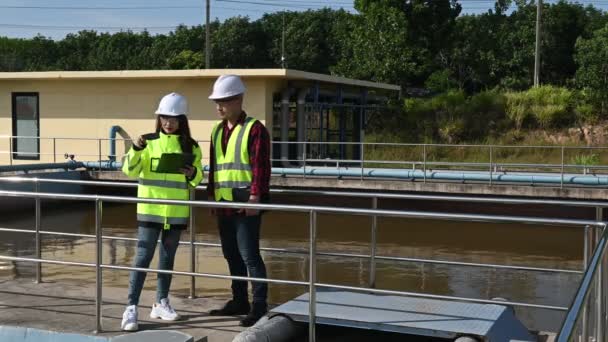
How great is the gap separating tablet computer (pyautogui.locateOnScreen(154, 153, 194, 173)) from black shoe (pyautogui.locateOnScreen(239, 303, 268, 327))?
110 centimetres

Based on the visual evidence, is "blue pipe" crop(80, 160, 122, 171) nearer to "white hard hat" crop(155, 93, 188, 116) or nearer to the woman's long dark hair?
the woman's long dark hair

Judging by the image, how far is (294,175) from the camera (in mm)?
20156

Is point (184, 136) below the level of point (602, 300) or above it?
above

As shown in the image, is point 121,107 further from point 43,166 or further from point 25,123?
point 43,166

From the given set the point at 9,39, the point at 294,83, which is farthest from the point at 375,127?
the point at 9,39

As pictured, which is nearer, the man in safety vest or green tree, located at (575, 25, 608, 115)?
the man in safety vest

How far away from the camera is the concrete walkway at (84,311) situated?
18.1 feet

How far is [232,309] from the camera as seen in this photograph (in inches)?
236

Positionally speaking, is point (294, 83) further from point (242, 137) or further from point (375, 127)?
point (242, 137)

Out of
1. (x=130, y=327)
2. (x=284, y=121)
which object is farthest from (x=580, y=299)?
(x=284, y=121)

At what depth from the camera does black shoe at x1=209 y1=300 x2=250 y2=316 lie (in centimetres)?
597

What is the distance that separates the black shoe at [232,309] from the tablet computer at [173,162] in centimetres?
108

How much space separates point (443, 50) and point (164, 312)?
40396 millimetres

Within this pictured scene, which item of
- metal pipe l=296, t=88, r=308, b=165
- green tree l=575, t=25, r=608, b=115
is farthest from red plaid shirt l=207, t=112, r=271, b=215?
green tree l=575, t=25, r=608, b=115
